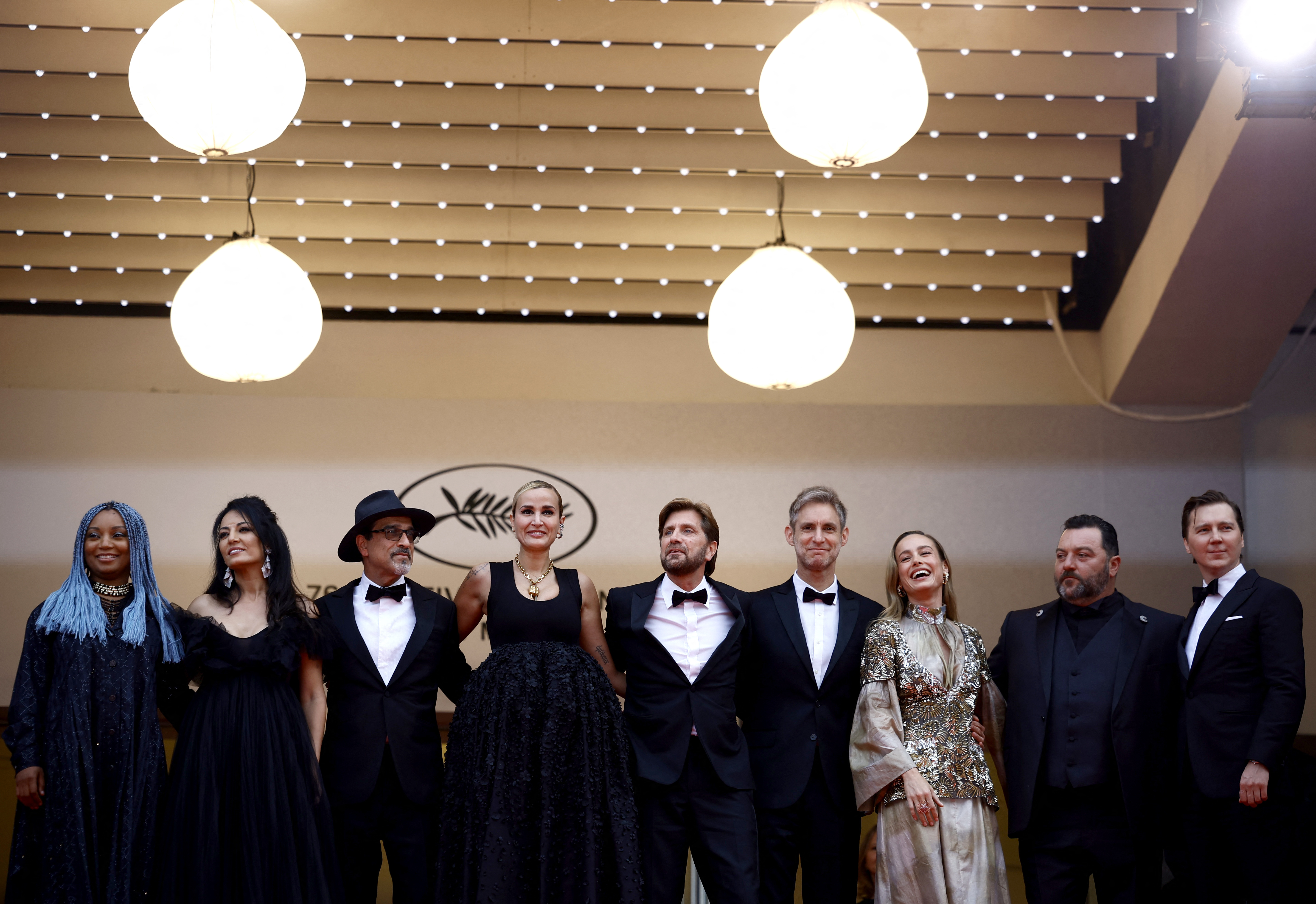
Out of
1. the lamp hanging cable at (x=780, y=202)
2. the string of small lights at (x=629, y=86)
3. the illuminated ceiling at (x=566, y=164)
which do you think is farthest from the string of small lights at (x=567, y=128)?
the lamp hanging cable at (x=780, y=202)

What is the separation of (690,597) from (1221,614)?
1630 mm

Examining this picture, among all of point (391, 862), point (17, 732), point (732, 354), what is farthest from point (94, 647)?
point (732, 354)

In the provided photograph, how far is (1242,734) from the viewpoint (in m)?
3.50

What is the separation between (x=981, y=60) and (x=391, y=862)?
3.55 m

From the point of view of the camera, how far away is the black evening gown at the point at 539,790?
3072mm

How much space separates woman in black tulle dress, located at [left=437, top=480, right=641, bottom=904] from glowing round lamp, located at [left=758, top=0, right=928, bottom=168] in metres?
1.63

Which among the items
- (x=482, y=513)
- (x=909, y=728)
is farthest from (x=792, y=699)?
(x=482, y=513)

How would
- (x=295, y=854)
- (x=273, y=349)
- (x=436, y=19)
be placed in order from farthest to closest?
(x=436, y=19) → (x=273, y=349) → (x=295, y=854)

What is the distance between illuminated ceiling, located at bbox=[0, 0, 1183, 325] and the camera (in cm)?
442

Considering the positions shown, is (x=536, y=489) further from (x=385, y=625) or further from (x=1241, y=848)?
(x=1241, y=848)

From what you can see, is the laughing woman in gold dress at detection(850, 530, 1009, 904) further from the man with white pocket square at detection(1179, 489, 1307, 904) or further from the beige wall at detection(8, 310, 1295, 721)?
the beige wall at detection(8, 310, 1295, 721)

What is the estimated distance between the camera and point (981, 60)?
457 cm

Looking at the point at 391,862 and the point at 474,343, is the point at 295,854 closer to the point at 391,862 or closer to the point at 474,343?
the point at 391,862

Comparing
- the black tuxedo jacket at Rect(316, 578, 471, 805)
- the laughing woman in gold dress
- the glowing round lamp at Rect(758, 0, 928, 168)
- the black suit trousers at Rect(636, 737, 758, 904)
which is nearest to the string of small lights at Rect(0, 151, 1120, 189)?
the glowing round lamp at Rect(758, 0, 928, 168)
